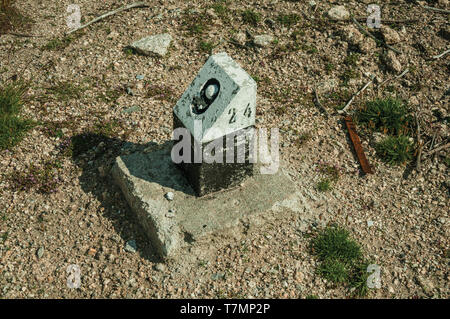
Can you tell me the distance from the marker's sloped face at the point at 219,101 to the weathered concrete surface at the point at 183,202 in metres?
0.95

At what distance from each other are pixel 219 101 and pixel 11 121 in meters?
3.62

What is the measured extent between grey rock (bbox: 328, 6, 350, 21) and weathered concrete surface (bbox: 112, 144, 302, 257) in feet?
13.7

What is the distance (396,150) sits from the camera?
664cm

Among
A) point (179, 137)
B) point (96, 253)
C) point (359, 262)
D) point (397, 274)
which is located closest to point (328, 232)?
point (359, 262)

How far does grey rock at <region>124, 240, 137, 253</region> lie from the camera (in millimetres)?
5535

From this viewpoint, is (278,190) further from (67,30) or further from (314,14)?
(67,30)

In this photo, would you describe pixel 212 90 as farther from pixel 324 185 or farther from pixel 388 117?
pixel 388 117

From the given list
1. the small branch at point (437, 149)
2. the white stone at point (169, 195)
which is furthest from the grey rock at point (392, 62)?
the white stone at point (169, 195)

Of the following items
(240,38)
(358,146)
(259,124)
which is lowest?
(358,146)

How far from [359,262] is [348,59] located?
3966mm

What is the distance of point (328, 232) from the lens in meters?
5.64

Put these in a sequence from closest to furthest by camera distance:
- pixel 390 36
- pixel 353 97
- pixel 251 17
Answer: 1. pixel 353 97
2. pixel 390 36
3. pixel 251 17

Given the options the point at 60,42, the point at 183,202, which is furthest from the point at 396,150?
the point at 60,42

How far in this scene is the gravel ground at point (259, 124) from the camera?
211 inches
